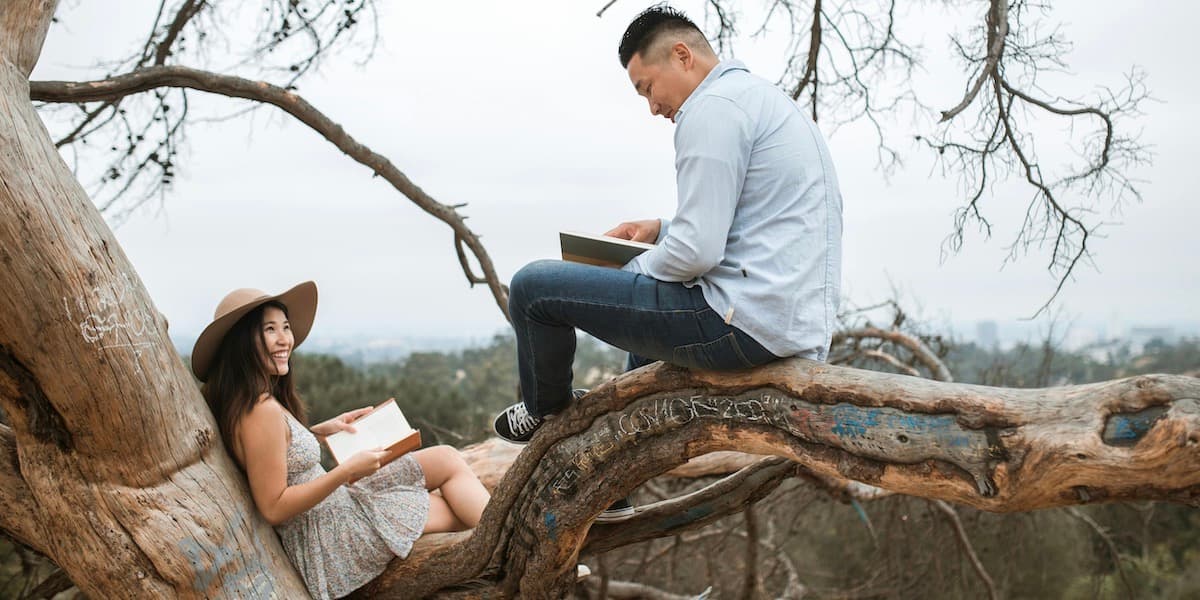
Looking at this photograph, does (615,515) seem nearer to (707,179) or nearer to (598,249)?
(598,249)

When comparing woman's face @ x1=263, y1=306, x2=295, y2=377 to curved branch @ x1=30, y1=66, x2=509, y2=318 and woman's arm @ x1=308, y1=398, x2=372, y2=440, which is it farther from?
curved branch @ x1=30, y1=66, x2=509, y2=318

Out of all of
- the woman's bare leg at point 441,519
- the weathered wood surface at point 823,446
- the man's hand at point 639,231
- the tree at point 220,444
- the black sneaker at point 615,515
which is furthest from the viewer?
the woman's bare leg at point 441,519

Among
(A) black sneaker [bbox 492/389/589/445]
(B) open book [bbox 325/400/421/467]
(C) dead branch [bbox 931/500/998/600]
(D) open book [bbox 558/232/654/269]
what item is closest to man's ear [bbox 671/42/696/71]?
(D) open book [bbox 558/232/654/269]

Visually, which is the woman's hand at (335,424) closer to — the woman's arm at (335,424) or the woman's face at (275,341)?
the woman's arm at (335,424)

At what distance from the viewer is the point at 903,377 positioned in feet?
7.35

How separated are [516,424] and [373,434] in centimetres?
47

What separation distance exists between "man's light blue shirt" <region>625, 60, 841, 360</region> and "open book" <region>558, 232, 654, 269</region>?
0.10 metres

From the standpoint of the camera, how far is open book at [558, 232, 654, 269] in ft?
8.31

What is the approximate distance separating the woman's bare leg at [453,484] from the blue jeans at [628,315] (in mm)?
954

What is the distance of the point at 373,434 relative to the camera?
306 cm

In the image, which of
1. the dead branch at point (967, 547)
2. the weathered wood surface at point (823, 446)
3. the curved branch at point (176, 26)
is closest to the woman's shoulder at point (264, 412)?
the weathered wood surface at point (823, 446)

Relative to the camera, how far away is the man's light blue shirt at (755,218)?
2.26 m

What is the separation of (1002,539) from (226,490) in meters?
8.17

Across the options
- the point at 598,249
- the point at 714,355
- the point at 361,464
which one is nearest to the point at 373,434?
the point at 361,464
